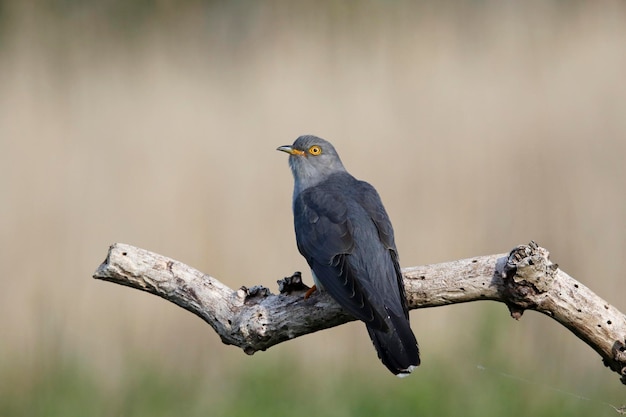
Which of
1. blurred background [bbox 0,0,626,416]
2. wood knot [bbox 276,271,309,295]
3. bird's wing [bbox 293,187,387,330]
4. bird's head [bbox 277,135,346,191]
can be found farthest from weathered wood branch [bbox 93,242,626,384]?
blurred background [bbox 0,0,626,416]

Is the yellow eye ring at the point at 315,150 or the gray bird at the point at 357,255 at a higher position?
the yellow eye ring at the point at 315,150

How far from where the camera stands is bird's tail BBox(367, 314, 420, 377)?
3.50 m

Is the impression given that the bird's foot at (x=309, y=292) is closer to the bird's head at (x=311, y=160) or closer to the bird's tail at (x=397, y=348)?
the bird's tail at (x=397, y=348)

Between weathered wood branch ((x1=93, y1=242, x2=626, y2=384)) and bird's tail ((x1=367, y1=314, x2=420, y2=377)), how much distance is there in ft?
0.54

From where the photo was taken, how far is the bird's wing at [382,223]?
3.70 metres

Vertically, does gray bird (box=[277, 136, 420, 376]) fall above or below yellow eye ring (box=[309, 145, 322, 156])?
below

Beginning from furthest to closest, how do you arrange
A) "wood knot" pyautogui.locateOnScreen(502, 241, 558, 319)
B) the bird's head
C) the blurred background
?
the blurred background < the bird's head < "wood knot" pyautogui.locateOnScreen(502, 241, 558, 319)

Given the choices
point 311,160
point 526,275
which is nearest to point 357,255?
point 526,275

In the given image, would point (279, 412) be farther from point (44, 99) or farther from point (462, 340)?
point (44, 99)

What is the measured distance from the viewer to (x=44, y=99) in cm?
611

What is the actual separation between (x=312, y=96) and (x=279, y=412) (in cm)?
186

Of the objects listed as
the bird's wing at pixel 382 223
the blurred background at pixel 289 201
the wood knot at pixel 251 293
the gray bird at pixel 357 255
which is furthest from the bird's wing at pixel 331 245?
the blurred background at pixel 289 201

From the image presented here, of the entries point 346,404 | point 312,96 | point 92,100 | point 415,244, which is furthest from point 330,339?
point 92,100

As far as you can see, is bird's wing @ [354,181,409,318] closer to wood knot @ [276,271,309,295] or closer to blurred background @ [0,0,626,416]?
wood knot @ [276,271,309,295]
